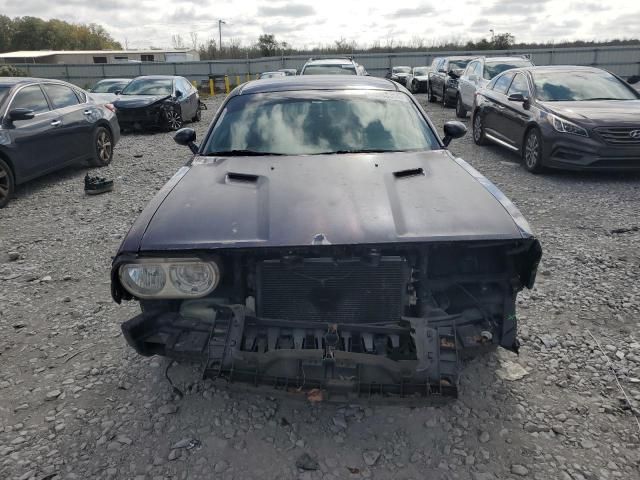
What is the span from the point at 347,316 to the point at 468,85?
11.6m

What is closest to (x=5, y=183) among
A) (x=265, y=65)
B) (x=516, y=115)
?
(x=516, y=115)

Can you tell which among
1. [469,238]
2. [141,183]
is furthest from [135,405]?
[141,183]

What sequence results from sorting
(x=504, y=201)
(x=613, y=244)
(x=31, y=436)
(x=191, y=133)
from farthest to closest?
(x=613, y=244), (x=191, y=133), (x=504, y=201), (x=31, y=436)

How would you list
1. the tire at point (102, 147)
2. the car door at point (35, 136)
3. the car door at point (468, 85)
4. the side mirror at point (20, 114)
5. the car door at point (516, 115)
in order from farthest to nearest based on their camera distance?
the car door at point (468, 85)
the tire at point (102, 147)
the car door at point (516, 115)
the car door at point (35, 136)
the side mirror at point (20, 114)

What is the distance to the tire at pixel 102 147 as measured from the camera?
8.50 m

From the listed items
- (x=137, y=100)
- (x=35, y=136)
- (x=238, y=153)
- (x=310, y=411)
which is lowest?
(x=310, y=411)

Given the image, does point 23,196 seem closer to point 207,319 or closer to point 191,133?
point 191,133

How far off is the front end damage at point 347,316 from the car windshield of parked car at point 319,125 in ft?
4.12

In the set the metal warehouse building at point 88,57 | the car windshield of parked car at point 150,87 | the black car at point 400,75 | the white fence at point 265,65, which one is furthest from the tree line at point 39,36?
the car windshield of parked car at point 150,87

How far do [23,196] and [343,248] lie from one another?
6.50 m

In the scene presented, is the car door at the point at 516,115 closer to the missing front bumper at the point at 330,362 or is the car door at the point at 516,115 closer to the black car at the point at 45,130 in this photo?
the missing front bumper at the point at 330,362

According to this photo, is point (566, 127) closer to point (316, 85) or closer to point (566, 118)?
point (566, 118)

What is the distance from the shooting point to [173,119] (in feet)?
41.3

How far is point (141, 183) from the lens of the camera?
7.57 meters
